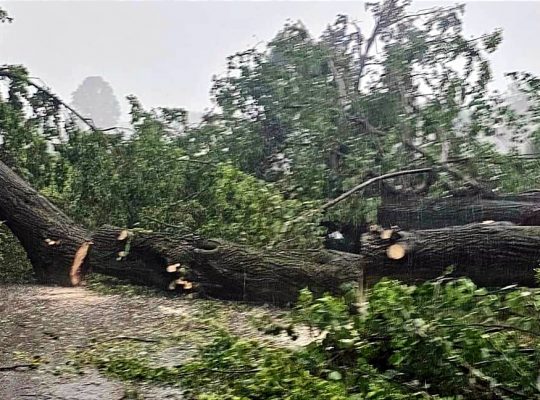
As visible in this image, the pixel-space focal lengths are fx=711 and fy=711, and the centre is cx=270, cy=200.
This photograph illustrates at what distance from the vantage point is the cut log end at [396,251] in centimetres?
213

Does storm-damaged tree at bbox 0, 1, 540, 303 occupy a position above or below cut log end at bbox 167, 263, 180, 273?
above

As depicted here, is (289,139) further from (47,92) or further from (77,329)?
(77,329)

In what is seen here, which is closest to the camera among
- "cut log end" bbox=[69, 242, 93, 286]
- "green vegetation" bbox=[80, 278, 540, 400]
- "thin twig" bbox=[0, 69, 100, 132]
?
"green vegetation" bbox=[80, 278, 540, 400]

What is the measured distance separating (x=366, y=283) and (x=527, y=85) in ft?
4.41

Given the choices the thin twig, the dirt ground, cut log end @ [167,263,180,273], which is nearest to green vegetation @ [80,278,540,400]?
the dirt ground

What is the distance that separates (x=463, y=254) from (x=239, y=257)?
86cm

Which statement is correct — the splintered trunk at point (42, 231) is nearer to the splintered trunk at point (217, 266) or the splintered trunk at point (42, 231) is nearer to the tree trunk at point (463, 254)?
the splintered trunk at point (217, 266)

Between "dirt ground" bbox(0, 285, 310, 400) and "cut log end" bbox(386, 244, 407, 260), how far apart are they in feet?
1.33

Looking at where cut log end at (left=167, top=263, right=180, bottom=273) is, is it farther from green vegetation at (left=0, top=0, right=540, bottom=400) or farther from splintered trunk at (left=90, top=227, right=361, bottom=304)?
green vegetation at (left=0, top=0, right=540, bottom=400)

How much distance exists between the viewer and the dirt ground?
1796mm

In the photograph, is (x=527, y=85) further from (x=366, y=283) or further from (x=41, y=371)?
(x=41, y=371)

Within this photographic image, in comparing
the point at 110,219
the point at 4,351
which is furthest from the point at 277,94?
the point at 4,351

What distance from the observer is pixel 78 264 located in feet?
10.1

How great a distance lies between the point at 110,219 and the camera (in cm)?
329
